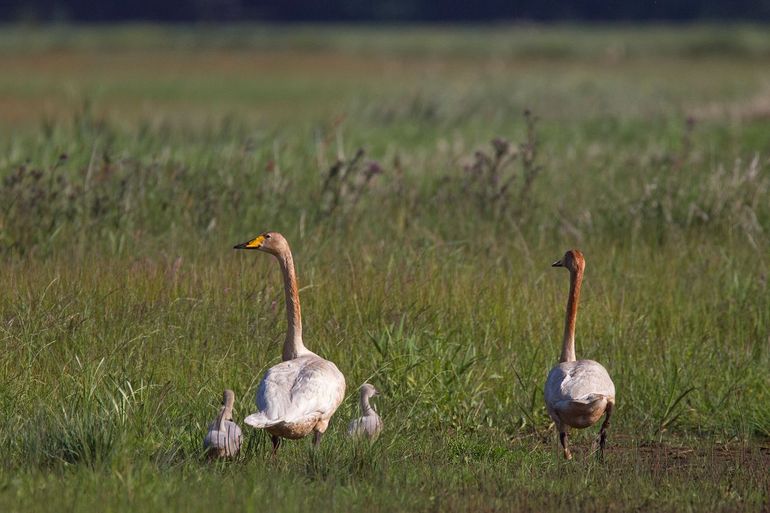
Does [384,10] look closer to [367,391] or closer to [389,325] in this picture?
[389,325]

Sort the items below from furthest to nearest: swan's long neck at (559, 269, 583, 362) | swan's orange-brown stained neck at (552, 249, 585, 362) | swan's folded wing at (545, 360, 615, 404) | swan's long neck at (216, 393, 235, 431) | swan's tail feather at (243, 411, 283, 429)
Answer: swan's orange-brown stained neck at (552, 249, 585, 362) < swan's long neck at (559, 269, 583, 362) < swan's folded wing at (545, 360, 615, 404) < swan's long neck at (216, 393, 235, 431) < swan's tail feather at (243, 411, 283, 429)

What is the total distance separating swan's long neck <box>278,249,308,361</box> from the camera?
7238 millimetres

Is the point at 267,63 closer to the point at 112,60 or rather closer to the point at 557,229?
the point at 112,60

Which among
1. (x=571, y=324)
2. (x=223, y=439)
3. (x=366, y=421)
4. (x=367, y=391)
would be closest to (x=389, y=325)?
(x=367, y=391)

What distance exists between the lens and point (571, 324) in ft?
24.7

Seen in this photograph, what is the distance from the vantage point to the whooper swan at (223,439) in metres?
6.57

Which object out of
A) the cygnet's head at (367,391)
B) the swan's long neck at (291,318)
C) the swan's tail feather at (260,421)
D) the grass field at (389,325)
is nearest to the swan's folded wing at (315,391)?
the swan's tail feather at (260,421)

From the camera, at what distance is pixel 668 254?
10.9 meters

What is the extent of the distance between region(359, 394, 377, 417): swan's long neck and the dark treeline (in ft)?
349

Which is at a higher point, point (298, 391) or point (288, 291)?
Answer: point (288, 291)

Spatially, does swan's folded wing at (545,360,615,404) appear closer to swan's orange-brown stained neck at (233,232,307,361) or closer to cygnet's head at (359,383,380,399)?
cygnet's head at (359,383,380,399)

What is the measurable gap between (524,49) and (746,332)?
61.2m

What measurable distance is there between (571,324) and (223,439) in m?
2.15

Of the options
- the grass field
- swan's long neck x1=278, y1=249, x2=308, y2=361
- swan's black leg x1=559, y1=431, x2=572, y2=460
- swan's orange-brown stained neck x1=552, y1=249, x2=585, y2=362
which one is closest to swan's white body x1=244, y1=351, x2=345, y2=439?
the grass field
